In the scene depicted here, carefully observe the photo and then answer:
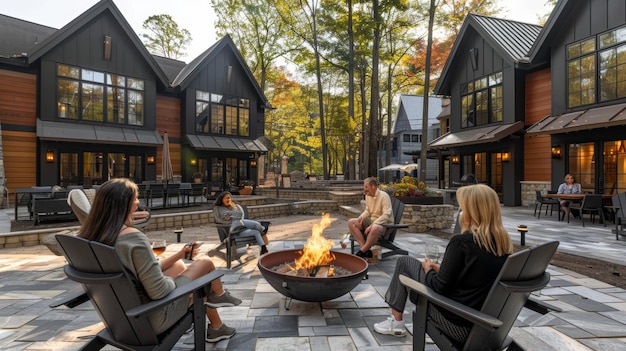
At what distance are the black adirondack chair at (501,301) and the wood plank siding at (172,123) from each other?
56.3 ft

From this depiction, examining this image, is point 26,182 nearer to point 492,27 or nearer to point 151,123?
point 151,123

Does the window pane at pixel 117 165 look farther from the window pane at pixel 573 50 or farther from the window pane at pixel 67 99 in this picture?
the window pane at pixel 573 50

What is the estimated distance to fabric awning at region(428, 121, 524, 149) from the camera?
13.5 meters

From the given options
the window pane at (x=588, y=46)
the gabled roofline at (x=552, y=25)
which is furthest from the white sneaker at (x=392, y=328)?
the gabled roofline at (x=552, y=25)

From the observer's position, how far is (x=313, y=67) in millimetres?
22344

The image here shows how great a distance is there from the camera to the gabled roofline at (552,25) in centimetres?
1162

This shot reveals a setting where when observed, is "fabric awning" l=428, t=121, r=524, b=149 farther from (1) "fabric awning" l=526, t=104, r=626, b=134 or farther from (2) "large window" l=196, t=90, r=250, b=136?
(2) "large window" l=196, t=90, r=250, b=136

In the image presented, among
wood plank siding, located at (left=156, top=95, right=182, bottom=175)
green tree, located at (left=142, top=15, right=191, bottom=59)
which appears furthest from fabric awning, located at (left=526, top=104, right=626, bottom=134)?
green tree, located at (left=142, top=15, right=191, bottom=59)

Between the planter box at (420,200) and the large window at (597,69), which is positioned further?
the large window at (597,69)

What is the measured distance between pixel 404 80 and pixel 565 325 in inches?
977

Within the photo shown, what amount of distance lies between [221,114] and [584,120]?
16.3 m

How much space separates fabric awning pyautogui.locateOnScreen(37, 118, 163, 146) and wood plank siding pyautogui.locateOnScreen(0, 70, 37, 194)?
0.64 m

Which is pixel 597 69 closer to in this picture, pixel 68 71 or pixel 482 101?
pixel 482 101

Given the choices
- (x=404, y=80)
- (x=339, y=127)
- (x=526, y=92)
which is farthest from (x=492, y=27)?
(x=404, y=80)
